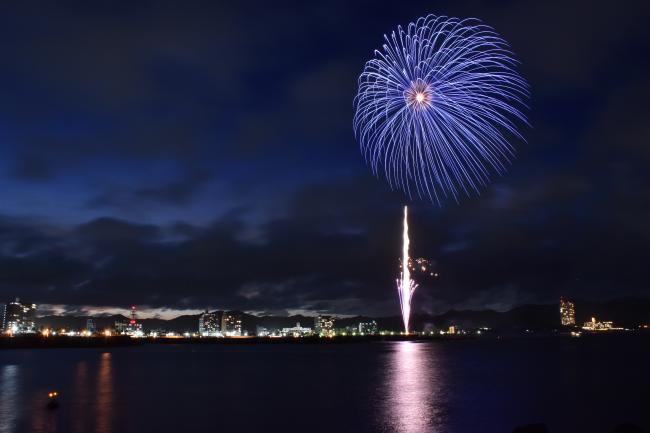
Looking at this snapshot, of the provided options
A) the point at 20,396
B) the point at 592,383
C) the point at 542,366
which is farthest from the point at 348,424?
the point at 542,366

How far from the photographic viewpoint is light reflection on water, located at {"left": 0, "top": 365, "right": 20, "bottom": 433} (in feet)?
133

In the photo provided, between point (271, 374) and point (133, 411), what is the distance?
130ft

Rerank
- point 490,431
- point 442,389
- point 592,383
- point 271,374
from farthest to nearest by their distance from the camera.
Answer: point 271,374, point 592,383, point 442,389, point 490,431

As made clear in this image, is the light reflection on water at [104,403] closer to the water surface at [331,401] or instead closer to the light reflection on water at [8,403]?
the water surface at [331,401]

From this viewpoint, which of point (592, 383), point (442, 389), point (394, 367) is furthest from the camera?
point (394, 367)

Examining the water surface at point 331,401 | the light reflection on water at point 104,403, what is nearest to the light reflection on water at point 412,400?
the water surface at point 331,401

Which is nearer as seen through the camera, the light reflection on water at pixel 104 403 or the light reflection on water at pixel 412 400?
the light reflection on water at pixel 412 400

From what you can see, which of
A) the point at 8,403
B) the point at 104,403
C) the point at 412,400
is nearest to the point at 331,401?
the point at 412,400

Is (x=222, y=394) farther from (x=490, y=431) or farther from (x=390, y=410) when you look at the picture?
(x=490, y=431)

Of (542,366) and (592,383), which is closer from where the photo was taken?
(592,383)

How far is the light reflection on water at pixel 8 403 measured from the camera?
4048cm

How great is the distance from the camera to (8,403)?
51562 mm

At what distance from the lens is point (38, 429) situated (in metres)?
39.1

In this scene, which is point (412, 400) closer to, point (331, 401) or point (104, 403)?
point (331, 401)
